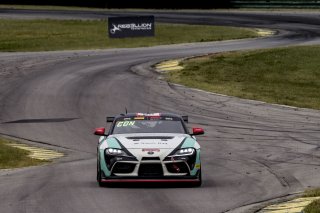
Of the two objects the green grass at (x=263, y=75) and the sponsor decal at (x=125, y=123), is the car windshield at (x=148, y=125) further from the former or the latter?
the green grass at (x=263, y=75)

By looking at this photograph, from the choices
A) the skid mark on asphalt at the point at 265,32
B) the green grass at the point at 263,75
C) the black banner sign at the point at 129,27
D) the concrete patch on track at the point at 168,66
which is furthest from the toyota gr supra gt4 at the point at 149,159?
the skid mark on asphalt at the point at 265,32

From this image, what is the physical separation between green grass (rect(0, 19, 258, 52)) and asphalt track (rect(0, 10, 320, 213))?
3420 mm

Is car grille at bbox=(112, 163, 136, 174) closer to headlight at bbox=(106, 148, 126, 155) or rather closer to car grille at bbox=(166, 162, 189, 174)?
headlight at bbox=(106, 148, 126, 155)

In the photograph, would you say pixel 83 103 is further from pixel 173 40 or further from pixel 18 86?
pixel 173 40

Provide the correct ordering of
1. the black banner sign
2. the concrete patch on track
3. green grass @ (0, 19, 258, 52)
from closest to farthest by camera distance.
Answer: the concrete patch on track < green grass @ (0, 19, 258, 52) < the black banner sign

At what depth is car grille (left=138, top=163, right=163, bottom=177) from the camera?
1708cm

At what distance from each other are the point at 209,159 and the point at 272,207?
7431 millimetres

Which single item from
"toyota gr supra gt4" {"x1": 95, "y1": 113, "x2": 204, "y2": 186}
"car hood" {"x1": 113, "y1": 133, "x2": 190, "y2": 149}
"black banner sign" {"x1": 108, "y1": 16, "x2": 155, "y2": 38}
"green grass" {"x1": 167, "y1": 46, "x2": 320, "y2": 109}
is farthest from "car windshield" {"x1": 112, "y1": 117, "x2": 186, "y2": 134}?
"black banner sign" {"x1": 108, "y1": 16, "x2": 155, "y2": 38}

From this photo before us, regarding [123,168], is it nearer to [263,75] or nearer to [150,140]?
[150,140]

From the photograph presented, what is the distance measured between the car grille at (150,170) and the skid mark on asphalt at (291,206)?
2.81 m

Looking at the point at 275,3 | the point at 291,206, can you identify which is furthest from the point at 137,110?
the point at 275,3

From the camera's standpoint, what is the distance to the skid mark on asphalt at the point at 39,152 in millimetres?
23969

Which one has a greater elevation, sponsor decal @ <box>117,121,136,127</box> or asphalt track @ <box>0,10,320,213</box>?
sponsor decal @ <box>117,121,136,127</box>

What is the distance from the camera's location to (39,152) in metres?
24.8
